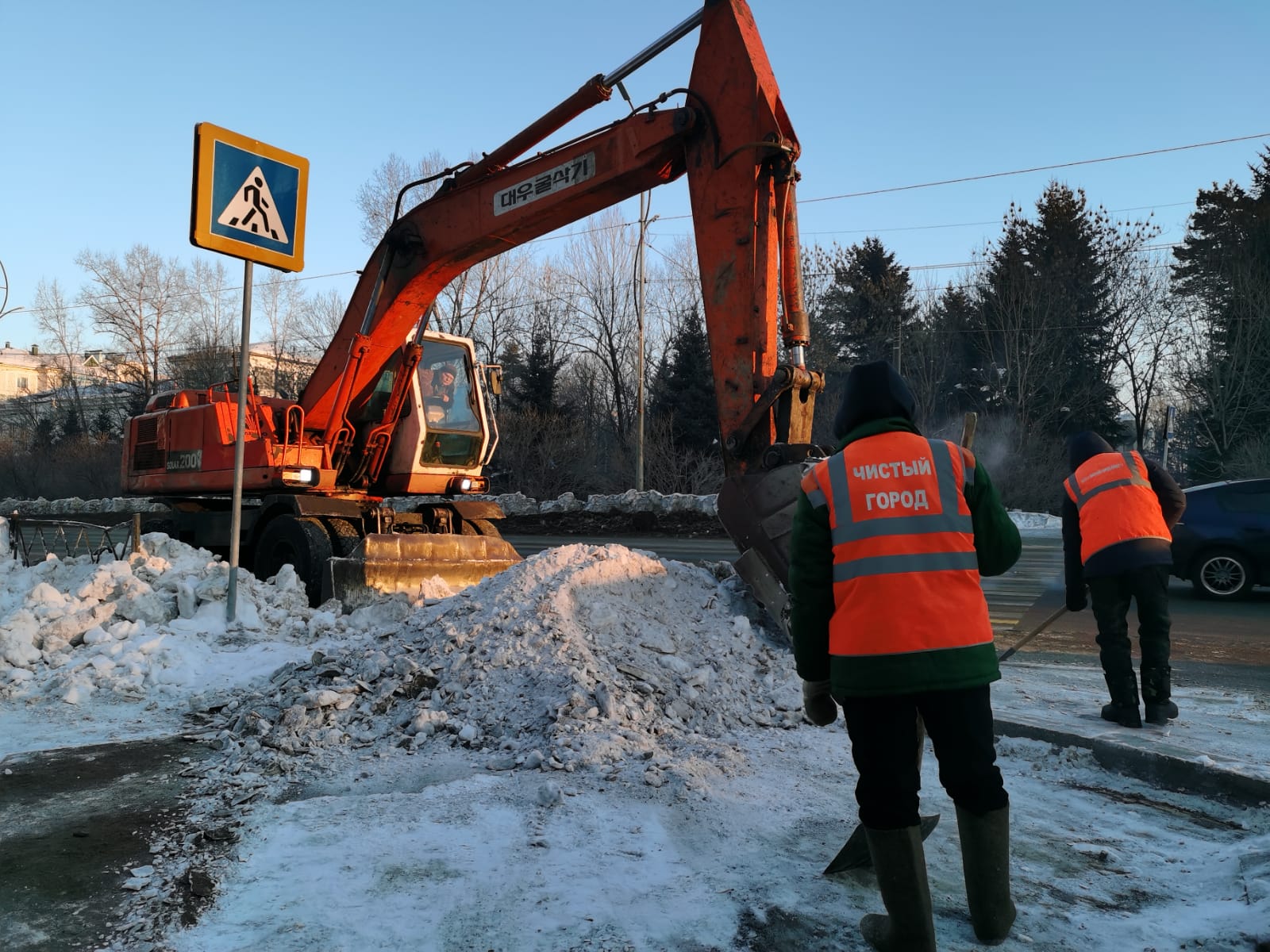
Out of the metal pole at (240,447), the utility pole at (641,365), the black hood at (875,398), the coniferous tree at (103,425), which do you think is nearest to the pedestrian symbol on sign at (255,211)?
the metal pole at (240,447)

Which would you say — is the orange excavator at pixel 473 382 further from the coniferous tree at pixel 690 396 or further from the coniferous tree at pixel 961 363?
the coniferous tree at pixel 961 363

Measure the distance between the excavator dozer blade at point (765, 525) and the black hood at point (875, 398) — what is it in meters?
3.01

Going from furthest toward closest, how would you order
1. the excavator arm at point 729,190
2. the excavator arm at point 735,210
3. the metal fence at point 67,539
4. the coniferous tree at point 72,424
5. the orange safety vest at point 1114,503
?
the coniferous tree at point 72,424 < the metal fence at point 67,539 < the excavator arm at point 729,190 < the excavator arm at point 735,210 < the orange safety vest at point 1114,503

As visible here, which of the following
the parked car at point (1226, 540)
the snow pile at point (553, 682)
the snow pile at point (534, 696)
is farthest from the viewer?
the parked car at point (1226, 540)

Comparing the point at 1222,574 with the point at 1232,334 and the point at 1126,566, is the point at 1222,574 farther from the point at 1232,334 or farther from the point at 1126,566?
the point at 1232,334

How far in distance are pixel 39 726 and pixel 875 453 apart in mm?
4979

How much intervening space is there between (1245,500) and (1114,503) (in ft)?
23.9

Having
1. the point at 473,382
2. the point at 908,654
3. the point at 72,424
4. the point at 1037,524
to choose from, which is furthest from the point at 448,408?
the point at 72,424

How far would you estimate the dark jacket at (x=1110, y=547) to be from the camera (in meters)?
5.26

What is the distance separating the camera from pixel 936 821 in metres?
3.60

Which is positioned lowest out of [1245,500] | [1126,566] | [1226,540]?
[1226,540]

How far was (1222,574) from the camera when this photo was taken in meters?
11.0

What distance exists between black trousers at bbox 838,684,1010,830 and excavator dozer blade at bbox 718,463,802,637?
3.29 m

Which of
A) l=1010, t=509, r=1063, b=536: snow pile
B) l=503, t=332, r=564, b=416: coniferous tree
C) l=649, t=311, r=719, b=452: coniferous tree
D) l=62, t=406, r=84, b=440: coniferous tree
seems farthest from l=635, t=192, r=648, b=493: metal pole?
l=62, t=406, r=84, b=440: coniferous tree
